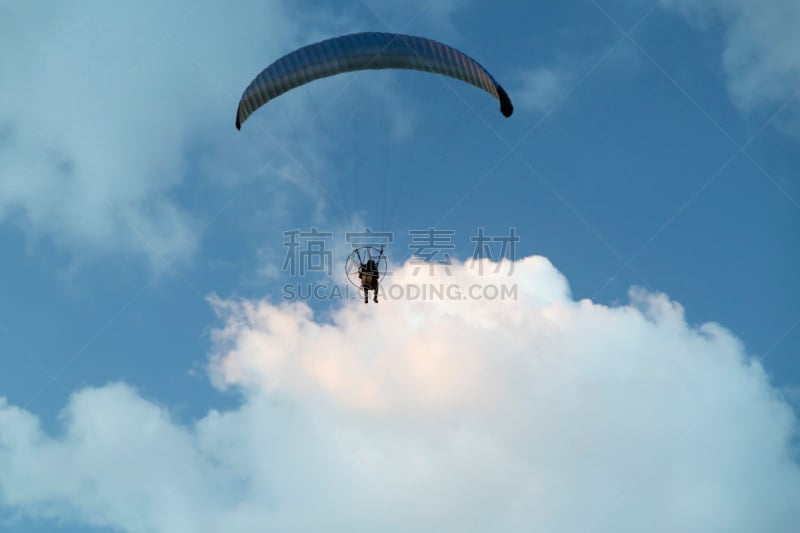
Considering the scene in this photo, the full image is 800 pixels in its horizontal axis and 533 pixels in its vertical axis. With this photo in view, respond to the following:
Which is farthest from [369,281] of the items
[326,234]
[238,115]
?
[238,115]

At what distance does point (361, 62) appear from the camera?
104ft

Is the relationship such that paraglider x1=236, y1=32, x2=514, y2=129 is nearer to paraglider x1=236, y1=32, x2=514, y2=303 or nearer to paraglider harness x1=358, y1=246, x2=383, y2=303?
paraglider x1=236, y1=32, x2=514, y2=303

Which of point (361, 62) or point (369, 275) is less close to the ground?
point (361, 62)

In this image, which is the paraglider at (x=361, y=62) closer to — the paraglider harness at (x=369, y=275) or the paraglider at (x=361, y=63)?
the paraglider at (x=361, y=63)

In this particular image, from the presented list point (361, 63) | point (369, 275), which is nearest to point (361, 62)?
point (361, 63)

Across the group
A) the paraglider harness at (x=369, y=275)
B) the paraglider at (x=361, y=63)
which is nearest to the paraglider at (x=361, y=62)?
the paraglider at (x=361, y=63)

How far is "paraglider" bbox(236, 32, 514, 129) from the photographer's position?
31.4 m

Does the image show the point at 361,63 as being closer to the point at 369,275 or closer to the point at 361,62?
the point at 361,62

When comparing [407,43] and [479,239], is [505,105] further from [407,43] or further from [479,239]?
[479,239]

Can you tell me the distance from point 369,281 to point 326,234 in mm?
4605

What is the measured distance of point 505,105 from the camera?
32.7 m

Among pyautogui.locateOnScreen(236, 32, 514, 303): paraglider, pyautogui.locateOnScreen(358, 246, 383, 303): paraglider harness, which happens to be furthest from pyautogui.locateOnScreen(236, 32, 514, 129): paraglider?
pyautogui.locateOnScreen(358, 246, 383, 303): paraglider harness

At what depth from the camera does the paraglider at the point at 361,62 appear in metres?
31.4

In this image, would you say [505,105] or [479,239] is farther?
[479,239]
